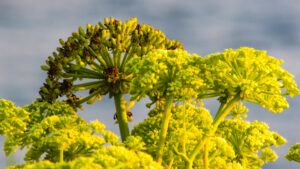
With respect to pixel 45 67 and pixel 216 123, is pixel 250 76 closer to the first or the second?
pixel 216 123

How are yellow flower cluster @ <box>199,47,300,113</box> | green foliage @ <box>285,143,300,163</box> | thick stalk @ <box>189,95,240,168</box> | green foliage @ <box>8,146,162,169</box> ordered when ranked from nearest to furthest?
green foliage @ <box>8,146,162,169</box> → yellow flower cluster @ <box>199,47,300,113</box> → thick stalk @ <box>189,95,240,168</box> → green foliage @ <box>285,143,300,163</box>

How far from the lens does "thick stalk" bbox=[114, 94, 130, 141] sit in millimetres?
16356

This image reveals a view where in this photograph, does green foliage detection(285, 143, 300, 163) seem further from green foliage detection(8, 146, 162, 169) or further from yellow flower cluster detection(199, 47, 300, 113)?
green foliage detection(8, 146, 162, 169)

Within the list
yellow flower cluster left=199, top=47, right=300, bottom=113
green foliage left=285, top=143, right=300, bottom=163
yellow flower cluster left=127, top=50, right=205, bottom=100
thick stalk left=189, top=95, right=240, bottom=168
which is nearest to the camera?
yellow flower cluster left=199, top=47, right=300, bottom=113

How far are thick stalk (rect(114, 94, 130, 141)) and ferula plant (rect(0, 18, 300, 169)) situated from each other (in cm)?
4

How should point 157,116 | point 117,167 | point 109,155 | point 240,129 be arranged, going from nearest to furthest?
point 117,167 < point 109,155 < point 240,129 < point 157,116

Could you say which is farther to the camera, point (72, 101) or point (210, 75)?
point (72, 101)

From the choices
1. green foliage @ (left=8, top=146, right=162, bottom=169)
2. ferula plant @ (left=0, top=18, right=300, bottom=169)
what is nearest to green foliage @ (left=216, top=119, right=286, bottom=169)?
ferula plant @ (left=0, top=18, right=300, bottom=169)

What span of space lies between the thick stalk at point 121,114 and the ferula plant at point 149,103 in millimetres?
42

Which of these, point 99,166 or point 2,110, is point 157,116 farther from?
point 99,166

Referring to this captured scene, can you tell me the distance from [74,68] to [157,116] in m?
3.67

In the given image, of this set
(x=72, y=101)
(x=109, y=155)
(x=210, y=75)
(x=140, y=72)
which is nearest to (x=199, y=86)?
(x=210, y=75)

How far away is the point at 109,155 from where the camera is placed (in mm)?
8570

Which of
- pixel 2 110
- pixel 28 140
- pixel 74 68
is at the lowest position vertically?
pixel 28 140
